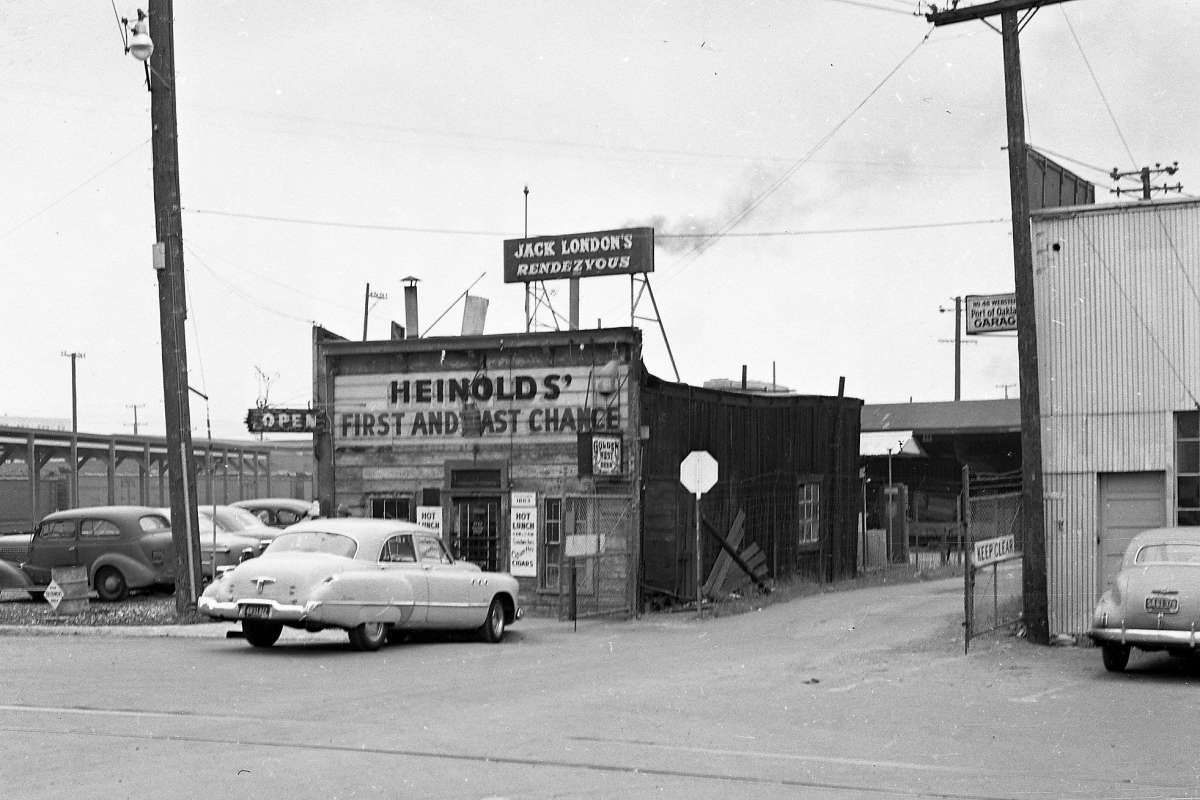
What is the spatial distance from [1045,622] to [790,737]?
937cm

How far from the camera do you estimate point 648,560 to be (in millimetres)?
26547

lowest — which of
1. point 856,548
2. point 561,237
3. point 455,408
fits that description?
point 856,548

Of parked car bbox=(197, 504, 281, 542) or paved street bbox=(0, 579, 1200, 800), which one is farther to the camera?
parked car bbox=(197, 504, 281, 542)

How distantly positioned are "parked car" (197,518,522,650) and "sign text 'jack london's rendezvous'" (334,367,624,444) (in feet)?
20.6

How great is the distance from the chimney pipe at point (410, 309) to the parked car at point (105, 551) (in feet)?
20.6

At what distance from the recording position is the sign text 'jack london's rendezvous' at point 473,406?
26.6m

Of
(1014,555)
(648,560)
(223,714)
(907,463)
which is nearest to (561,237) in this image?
(648,560)

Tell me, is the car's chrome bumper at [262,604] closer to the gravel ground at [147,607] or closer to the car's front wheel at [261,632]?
the car's front wheel at [261,632]


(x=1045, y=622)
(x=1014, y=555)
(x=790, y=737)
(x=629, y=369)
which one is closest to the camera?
(x=790, y=737)

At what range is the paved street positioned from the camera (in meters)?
9.24

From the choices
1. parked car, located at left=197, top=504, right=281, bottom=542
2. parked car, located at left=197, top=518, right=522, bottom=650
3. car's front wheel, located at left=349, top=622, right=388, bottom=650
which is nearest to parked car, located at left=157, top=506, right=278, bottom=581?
parked car, located at left=197, top=504, right=281, bottom=542

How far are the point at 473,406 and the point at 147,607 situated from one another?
21.9 ft

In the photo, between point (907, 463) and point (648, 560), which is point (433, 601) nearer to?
point (648, 560)

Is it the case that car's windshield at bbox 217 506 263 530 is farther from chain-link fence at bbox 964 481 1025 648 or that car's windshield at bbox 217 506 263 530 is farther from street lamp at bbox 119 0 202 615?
chain-link fence at bbox 964 481 1025 648
